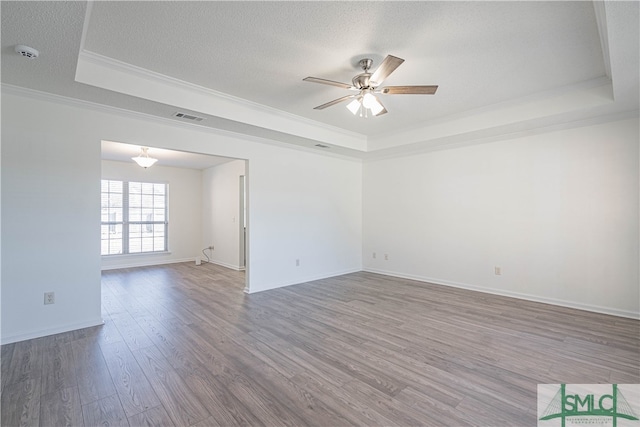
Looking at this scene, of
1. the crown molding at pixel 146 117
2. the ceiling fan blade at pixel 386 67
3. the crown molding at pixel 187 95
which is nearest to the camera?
the ceiling fan blade at pixel 386 67

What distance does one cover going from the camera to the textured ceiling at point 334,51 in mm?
2141

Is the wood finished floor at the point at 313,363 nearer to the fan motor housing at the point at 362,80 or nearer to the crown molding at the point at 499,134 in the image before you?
→ the crown molding at the point at 499,134

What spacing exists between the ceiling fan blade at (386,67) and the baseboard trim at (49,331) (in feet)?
13.0

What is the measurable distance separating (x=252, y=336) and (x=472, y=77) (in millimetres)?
3645

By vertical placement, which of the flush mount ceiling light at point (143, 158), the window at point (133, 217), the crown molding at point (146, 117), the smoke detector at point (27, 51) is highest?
the smoke detector at point (27, 51)

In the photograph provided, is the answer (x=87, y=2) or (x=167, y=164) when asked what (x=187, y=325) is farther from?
(x=167, y=164)

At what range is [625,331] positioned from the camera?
10.3 feet

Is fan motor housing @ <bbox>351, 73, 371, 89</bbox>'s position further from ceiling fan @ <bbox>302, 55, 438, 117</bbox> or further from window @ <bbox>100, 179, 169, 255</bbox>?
window @ <bbox>100, 179, 169, 255</bbox>

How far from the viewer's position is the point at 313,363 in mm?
2521

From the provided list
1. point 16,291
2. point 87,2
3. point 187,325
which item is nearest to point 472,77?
point 87,2

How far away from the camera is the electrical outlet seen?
3.07m

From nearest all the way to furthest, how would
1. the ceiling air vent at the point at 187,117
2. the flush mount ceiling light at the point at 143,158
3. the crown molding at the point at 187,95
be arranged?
the crown molding at the point at 187,95 → the ceiling air vent at the point at 187,117 → the flush mount ceiling light at the point at 143,158

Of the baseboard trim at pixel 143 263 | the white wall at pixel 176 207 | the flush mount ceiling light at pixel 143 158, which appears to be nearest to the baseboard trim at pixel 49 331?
the flush mount ceiling light at pixel 143 158

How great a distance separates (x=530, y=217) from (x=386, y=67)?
3.34 m
